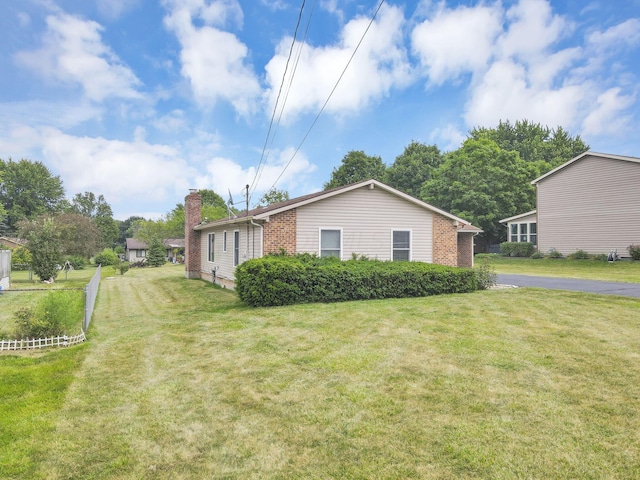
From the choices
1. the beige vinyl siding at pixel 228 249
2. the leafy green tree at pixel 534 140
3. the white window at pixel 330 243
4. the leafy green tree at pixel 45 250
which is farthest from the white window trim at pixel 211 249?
the leafy green tree at pixel 534 140

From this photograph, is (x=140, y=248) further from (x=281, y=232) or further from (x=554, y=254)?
(x=554, y=254)

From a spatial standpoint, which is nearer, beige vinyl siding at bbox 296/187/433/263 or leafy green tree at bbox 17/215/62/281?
beige vinyl siding at bbox 296/187/433/263

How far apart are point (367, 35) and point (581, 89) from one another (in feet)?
91.0

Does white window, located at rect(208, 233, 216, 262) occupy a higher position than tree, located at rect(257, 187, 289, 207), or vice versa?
tree, located at rect(257, 187, 289, 207)

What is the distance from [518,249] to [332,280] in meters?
25.0

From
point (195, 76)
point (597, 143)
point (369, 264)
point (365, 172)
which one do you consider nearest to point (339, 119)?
point (195, 76)

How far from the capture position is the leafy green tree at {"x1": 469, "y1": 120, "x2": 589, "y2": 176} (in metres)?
54.6

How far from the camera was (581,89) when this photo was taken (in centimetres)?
2883

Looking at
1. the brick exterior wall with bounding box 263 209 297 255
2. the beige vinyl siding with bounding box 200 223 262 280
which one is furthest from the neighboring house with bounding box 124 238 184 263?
the brick exterior wall with bounding box 263 209 297 255

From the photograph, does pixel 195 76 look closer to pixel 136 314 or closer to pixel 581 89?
pixel 136 314

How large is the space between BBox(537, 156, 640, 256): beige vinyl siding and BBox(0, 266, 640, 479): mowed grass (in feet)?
63.3

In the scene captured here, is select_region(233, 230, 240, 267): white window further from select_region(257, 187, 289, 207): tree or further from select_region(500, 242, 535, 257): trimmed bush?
select_region(257, 187, 289, 207): tree

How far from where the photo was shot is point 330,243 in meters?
13.7

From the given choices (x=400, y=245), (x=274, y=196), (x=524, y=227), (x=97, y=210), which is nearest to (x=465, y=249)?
(x=400, y=245)
